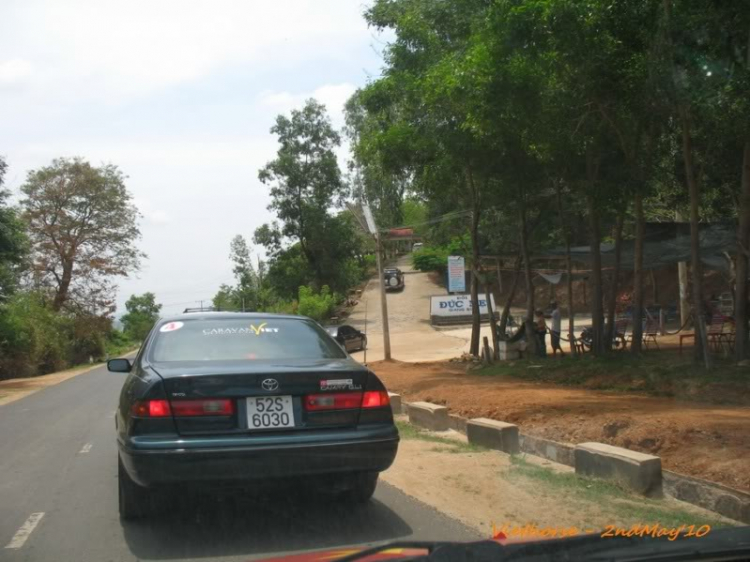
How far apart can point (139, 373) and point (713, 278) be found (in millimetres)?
34484

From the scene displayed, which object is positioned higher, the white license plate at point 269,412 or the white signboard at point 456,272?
the white signboard at point 456,272

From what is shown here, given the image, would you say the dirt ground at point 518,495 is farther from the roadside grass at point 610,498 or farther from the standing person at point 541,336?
the standing person at point 541,336

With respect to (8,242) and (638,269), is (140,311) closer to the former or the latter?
(8,242)

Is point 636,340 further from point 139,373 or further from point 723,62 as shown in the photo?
point 139,373

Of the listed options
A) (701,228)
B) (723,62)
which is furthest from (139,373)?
(701,228)

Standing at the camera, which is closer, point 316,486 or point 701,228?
point 316,486

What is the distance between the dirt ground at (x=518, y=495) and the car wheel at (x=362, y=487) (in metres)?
0.51

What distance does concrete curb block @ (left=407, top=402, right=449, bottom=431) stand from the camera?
9.87m

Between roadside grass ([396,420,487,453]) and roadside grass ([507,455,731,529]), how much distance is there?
40.1 inches

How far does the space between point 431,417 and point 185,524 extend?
16.5ft

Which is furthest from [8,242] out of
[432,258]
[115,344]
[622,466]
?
[115,344]

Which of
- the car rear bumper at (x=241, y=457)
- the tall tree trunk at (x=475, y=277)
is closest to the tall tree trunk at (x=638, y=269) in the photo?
the tall tree trunk at (x=475, y=277)

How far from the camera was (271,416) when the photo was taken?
4852 millimetres

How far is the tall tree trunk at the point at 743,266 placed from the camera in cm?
1133
